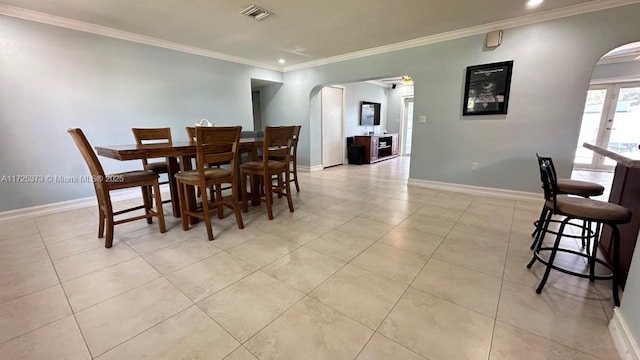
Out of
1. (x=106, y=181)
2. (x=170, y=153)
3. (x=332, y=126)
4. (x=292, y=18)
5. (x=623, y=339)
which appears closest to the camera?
(x=623, y=339)

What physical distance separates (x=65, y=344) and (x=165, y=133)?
2.79 meters

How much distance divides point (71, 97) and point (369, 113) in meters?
6.72

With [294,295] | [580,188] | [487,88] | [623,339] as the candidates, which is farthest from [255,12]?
[623,339]

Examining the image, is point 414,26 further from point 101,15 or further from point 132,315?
point 132,315

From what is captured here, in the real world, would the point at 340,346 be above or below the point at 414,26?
below

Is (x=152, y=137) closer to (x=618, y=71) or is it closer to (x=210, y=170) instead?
(x=210, y=170)

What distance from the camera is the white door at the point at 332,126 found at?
6348 millimetres

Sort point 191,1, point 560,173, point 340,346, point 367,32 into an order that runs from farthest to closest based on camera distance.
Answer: point 367,32 < point 560,173 < point 191,1 < point 340,346

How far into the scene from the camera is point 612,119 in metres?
5.61

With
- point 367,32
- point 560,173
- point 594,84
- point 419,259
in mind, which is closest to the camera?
point 419,259

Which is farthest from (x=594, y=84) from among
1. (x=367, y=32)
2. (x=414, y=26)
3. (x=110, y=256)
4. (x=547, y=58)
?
(x=110, y=256)

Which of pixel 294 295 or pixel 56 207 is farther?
pixel 56 207

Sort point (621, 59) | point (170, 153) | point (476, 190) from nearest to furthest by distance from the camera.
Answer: point (170, 153) → point (476, 190) → point (621, 59)

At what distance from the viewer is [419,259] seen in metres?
2.05
